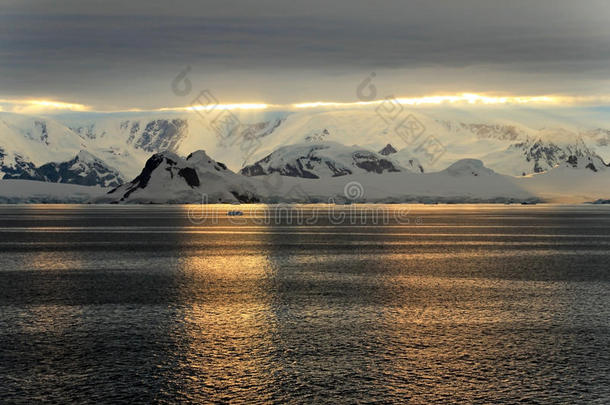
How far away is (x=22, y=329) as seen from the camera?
26.0 metres

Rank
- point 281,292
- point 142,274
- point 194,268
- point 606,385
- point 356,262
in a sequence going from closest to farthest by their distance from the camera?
point 606,385, point 281,292, point 142,274, point 194,268, point 356,262

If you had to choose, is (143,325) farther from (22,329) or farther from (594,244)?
(594,244)

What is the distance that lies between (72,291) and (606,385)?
25.8m

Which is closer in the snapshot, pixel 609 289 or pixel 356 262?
pixel 609 289

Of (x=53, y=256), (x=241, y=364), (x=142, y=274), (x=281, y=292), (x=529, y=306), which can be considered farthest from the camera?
(x=53, y=256)

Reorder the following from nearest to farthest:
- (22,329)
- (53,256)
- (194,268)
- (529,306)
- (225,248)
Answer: (22,329) → (529,306) → (194,268) → (53,256) → (225,248)

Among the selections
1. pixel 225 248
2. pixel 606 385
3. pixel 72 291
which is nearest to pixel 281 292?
pixel 72 291

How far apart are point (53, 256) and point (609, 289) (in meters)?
41.4

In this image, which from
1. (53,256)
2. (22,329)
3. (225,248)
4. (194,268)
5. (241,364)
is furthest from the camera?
(225,248)

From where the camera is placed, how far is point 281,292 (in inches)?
1444

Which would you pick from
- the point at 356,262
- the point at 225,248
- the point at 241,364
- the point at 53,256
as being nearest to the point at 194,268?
the point at 356,262

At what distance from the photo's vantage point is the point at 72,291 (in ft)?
121

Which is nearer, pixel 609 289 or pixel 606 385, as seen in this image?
pixel 606 385

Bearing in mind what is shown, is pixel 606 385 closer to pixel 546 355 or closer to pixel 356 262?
pixel 546 355
